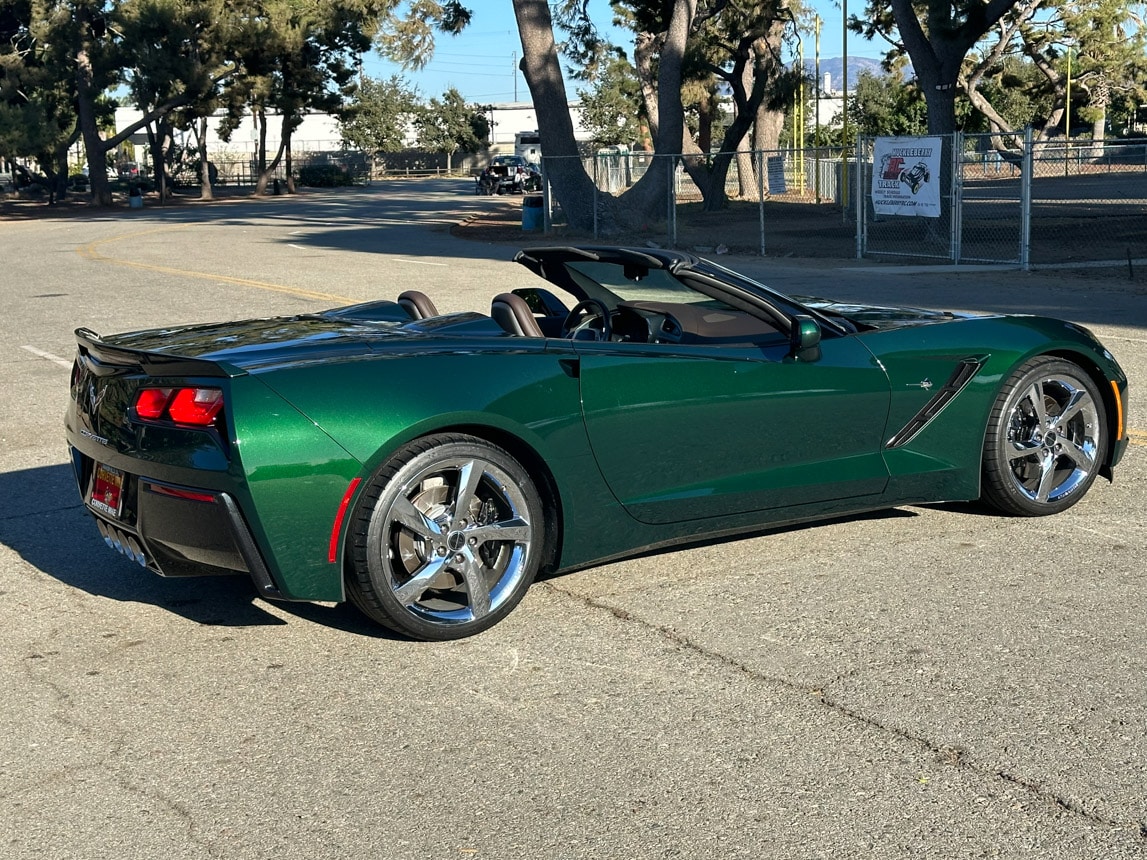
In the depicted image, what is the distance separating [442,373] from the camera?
4758 millimetres

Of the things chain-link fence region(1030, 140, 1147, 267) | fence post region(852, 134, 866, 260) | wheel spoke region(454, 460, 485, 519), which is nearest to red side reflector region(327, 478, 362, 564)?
wheel spoke region(454, 460, 485, 519)

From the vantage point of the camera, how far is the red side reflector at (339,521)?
452cm

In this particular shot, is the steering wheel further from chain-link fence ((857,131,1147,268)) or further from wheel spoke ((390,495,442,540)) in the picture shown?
chain-link fence ((857,131,1147,268))

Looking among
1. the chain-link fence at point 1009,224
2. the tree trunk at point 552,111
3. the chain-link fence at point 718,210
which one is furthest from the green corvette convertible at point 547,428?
the tree trunk at point 552,111

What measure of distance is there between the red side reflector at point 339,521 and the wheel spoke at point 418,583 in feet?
0.91

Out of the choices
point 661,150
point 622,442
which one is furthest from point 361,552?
point 661,150

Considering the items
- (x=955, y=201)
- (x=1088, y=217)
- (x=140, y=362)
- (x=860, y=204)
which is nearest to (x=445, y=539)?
(x=140, y=362)

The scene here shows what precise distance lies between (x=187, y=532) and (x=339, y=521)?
52 centimetres

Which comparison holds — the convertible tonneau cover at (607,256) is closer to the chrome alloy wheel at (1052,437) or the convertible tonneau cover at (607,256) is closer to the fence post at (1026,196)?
the chrome alloy wheel at (1052,437)

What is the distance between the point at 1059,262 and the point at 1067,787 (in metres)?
18.9

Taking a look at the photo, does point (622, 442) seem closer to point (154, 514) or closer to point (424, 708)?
point (424, 708)

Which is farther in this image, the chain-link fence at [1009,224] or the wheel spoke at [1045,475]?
the chain-link fence at [1009,224]

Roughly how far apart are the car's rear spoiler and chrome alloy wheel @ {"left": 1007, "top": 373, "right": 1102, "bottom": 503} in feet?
11.3

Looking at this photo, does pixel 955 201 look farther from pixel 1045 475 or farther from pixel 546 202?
pixel 1045 475
